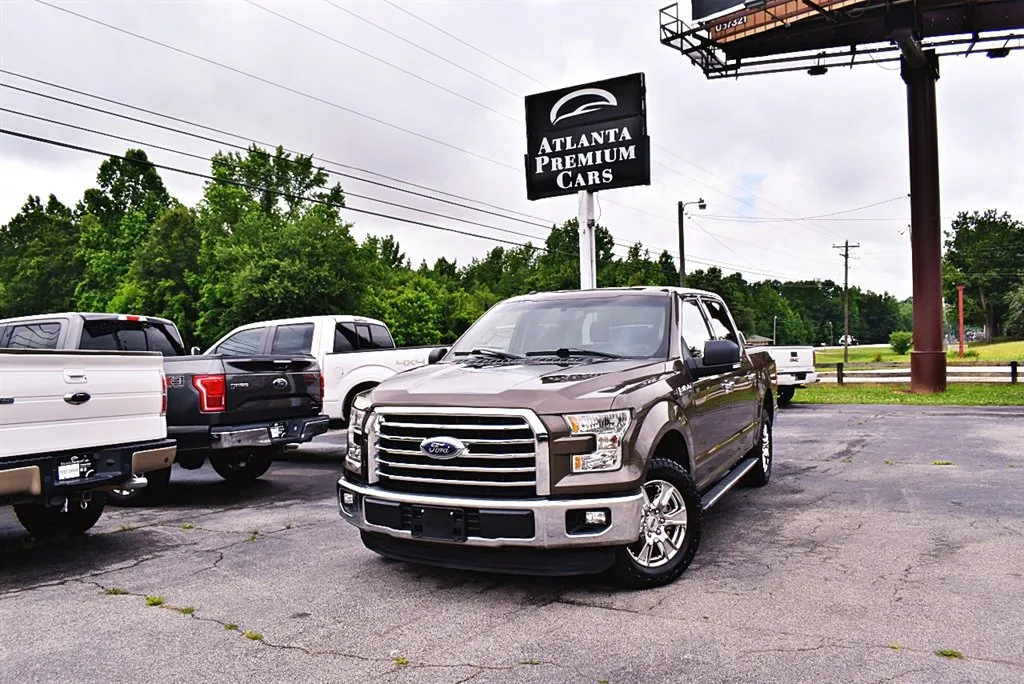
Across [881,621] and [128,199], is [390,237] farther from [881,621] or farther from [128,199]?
[881,621]

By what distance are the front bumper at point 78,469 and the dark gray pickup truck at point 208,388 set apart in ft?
4.31

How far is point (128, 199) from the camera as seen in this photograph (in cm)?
7400

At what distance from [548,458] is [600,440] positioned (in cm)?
33

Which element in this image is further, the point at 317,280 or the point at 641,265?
the point at 641,265

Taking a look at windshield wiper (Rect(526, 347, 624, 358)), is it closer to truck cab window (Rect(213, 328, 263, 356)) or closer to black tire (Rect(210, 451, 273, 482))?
black tire (Rect(210, 451, 273, 482))

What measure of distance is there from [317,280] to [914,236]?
98.0ft

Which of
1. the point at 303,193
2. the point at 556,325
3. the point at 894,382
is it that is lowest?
the point at 894,382

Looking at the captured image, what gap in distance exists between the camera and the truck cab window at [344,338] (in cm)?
1181

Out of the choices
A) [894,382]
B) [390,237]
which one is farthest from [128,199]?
[894,382]

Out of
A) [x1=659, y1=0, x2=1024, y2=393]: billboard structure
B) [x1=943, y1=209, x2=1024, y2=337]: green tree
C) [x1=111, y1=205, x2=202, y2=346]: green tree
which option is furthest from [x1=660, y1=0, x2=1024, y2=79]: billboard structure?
[x1=943, y1=209, x2=1024, y2=337]: green tree

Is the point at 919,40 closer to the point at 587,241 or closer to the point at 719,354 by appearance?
the point at 587,241

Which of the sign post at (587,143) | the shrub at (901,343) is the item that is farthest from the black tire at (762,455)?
the shrub at (901,343)

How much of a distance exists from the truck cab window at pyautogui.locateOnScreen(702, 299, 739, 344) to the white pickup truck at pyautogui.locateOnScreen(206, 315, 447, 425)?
504 centimetres

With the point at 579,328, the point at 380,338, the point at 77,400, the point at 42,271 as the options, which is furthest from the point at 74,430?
the point at 42,271
